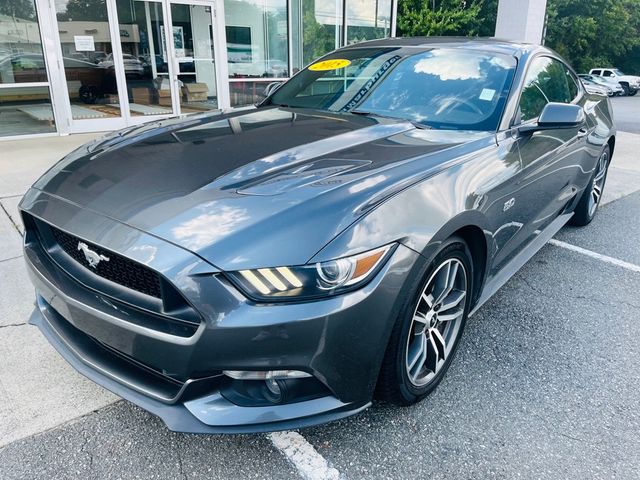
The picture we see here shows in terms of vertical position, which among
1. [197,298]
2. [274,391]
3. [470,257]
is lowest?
[274,391]

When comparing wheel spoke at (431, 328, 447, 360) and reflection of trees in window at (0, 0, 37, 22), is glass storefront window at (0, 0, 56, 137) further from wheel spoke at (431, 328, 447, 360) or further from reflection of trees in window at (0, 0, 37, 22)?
wheel spoke at (431, 328, 447, 360)

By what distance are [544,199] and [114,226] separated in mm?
2640

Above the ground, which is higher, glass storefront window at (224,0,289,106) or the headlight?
glass storefront window at (224,0,289,106)

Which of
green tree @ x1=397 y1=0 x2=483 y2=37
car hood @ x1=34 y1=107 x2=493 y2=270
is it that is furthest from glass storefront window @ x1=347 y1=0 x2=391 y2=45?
green tree @ x1=397 y1=0 x2=483 y2=37

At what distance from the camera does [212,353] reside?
5.43 ft

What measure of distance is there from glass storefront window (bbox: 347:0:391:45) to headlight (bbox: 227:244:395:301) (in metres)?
11.0

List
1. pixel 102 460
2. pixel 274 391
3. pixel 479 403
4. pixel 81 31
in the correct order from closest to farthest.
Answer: pixel 274 391 → pixel 102 460 → pixel 479 403 → pixel 81 31

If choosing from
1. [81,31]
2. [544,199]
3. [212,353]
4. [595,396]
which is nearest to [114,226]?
[212,353]

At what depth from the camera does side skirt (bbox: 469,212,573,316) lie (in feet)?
8.98

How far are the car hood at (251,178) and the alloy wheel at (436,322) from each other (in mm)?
495

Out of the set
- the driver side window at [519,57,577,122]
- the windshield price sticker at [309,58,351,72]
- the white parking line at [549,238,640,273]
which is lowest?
the white parking line at [549,238,640,273]

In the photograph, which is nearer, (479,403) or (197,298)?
(197,298)

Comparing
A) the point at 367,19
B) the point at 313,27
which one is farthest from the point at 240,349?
the point at 367,19

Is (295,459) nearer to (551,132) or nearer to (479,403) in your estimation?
(479,403)
